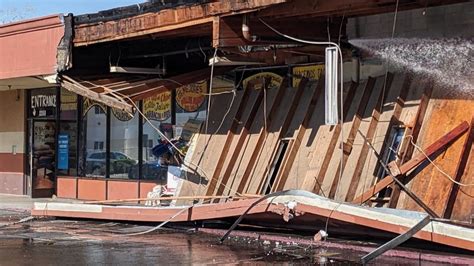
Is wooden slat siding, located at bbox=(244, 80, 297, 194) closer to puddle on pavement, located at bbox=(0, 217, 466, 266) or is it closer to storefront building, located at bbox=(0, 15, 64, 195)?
puddle on pavement, located at bbox=(0, 217, 466, 266)

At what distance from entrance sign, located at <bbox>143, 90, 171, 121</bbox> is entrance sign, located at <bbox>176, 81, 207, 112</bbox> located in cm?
35

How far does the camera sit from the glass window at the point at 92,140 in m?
20.7

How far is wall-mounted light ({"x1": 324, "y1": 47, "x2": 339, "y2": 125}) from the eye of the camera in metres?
10.3

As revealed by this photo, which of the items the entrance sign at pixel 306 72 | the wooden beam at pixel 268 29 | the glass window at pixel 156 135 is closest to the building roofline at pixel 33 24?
the glass window at pixel 156 135

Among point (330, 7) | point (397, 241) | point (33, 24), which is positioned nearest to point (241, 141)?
point (330, 7)

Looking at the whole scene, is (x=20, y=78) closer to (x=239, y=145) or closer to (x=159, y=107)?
(x=159, y=107)

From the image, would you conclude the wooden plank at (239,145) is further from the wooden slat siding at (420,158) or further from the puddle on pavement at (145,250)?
the wooden slat siding at (420,158)

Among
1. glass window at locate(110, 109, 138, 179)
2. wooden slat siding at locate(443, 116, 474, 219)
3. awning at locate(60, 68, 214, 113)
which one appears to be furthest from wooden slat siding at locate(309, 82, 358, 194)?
glass window at locate(110, 109, 138, 179)

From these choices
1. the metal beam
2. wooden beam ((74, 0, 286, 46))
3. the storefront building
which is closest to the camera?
the metal beam

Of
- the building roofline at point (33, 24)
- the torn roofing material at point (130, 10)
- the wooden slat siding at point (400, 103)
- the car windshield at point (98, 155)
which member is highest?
the building roofline at point (33, 24)

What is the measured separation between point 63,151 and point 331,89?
44.7ft

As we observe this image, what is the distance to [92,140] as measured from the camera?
21156mm

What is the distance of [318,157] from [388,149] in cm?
139

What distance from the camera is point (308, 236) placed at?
12000 mm
